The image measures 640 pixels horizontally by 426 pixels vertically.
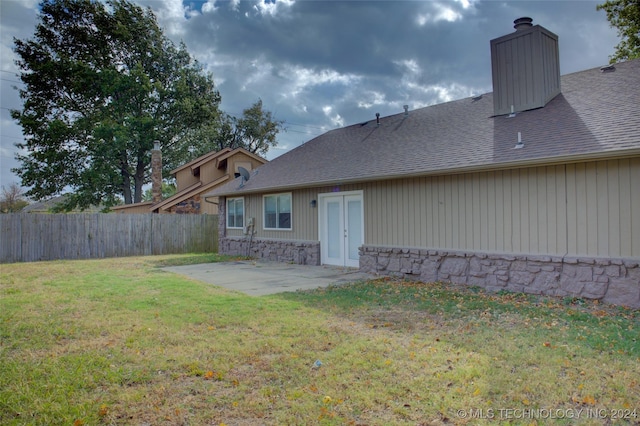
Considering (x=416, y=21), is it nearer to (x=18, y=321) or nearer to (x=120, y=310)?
(x=120, y=310)

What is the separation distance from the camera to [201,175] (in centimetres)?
2127

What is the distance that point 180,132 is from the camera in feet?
88.1

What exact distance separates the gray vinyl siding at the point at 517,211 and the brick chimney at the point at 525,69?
8.55 ft

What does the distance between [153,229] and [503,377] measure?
15482mm

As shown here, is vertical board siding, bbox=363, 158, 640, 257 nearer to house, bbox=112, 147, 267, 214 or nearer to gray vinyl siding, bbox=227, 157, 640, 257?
gray vinyl siding, bbox=227, 157, 640, 257

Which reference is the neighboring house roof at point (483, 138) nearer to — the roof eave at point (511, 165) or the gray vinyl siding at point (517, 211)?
the roof eave at point (511, 165)

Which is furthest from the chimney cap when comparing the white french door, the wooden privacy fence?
the wooden privacy fence

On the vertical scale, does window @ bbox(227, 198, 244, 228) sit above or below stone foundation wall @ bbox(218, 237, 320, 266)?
above

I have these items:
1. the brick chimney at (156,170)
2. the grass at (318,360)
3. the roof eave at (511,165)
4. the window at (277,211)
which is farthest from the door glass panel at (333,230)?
the brick chimney at (156,170)

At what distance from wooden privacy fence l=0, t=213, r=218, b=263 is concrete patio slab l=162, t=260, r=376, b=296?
5115 mm

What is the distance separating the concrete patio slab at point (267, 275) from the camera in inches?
321

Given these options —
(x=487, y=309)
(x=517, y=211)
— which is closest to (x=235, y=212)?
(x=517, y=211)

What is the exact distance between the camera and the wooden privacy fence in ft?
44.6

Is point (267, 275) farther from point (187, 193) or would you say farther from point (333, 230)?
point (187, 193)
